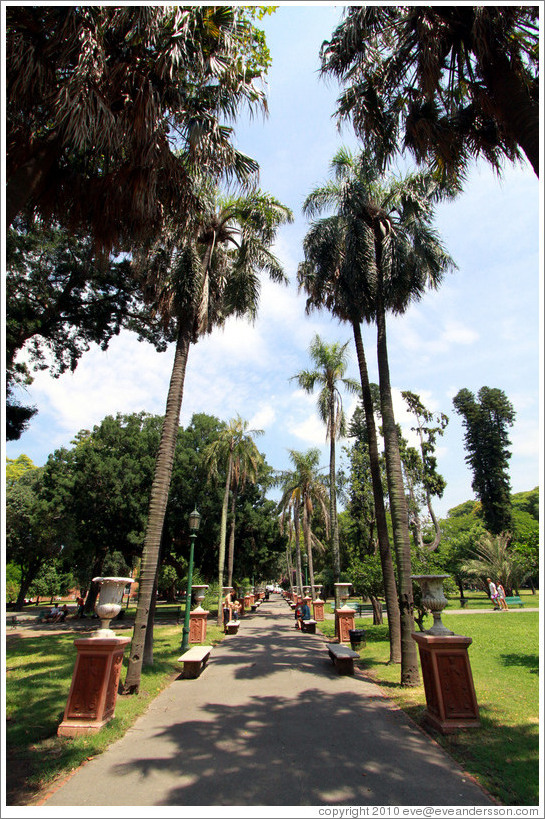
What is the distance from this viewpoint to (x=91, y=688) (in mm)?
5699

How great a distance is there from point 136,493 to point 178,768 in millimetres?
21392

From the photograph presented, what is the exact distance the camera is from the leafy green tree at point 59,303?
12492mm

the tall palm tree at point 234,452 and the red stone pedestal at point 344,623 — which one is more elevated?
the tall palm tree at point 234,452

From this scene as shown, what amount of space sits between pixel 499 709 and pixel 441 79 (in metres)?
9.12

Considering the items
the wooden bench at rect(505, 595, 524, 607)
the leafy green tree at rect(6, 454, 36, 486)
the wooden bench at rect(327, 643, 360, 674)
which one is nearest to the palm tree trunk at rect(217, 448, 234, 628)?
the wooden bench at rect(327, 643, 360, 674)

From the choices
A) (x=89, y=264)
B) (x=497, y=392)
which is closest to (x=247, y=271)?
(x=89, y=264)

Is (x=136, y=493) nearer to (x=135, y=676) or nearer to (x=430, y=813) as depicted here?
(x=135, y=676)

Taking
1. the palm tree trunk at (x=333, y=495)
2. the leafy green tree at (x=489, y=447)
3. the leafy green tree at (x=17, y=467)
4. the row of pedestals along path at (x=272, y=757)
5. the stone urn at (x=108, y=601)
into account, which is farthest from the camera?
the leafy green tree at (x=489, y=447)

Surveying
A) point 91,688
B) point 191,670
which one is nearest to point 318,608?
point 191,670

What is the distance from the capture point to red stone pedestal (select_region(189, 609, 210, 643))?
13680mm

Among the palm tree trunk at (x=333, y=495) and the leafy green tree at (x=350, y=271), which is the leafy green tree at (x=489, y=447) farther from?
the leafy green tree at (x=350, y=271)

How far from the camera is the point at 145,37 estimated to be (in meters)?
5.48

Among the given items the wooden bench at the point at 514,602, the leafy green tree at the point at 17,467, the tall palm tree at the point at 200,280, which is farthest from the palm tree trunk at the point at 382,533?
the leafy green tree at the point at 17,467

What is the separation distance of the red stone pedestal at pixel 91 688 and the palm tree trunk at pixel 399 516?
5.61 metres
